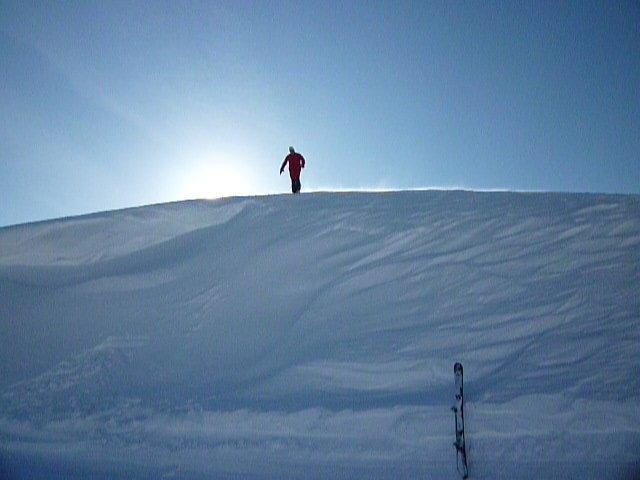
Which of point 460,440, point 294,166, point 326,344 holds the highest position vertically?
point 294,166

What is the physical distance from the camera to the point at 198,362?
4.24 metres

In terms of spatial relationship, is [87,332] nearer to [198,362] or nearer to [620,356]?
[198,362]

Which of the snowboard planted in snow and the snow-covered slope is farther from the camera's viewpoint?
the snow-covered slope

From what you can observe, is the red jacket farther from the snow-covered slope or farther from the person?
the snow-covered slope

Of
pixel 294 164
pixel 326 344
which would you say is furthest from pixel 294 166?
pixel 326 344

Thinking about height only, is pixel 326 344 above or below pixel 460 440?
above

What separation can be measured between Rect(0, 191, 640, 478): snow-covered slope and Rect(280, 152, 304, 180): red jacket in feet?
7.59

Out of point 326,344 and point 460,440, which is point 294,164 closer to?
point 326,344

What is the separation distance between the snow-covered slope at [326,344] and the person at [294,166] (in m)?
2.23

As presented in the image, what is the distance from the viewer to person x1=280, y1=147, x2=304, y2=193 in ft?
30.5

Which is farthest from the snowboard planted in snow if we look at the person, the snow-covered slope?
the person

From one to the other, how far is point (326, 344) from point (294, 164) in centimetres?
572

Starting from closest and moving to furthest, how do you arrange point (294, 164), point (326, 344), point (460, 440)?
point (460, 440), point (326, 344), point (294, 164)

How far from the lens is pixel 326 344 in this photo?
4297 millimetres
